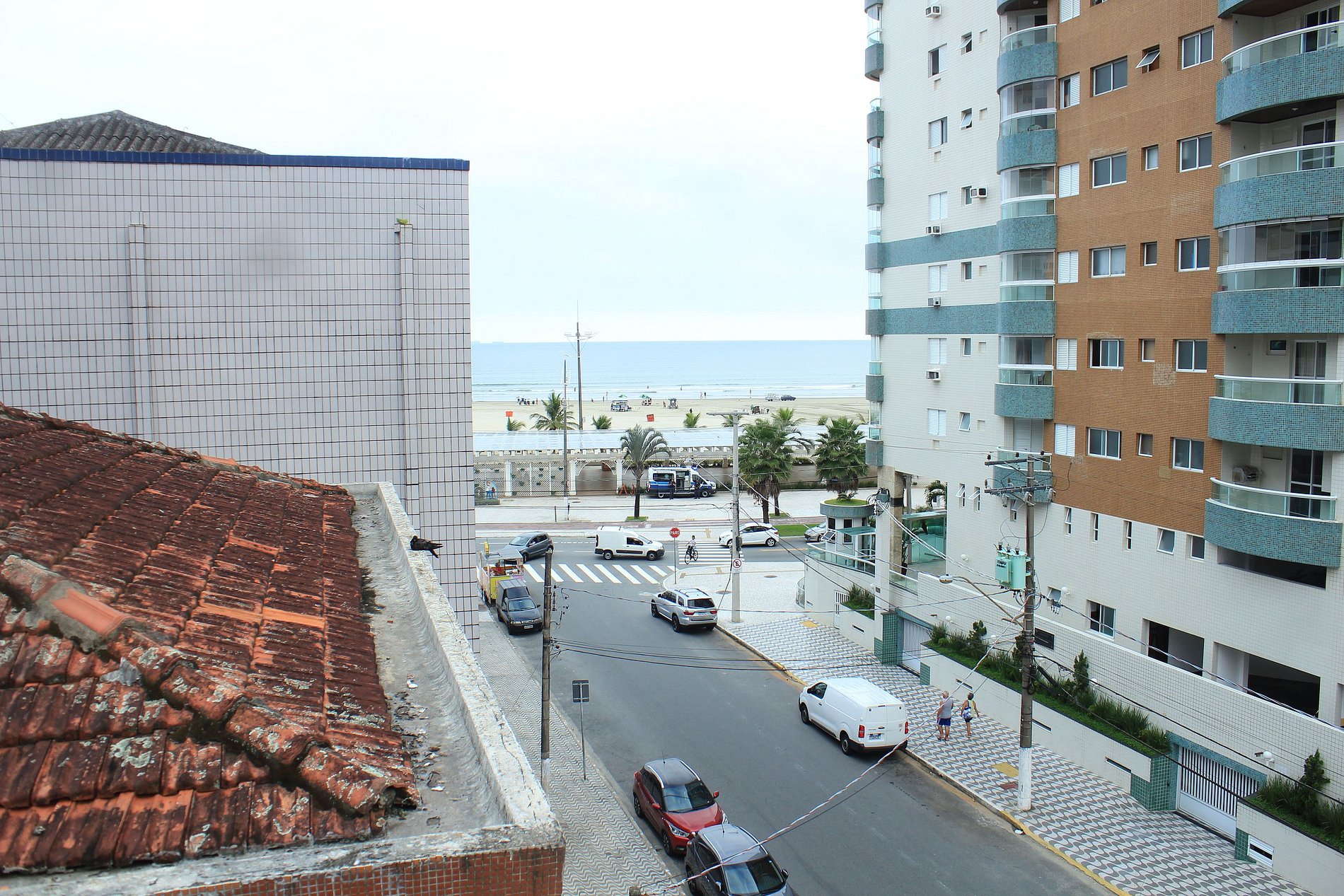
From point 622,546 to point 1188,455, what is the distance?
30.5 metres

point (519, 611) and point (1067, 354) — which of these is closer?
point (1067, 354)

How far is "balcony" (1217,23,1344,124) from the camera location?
18.3m

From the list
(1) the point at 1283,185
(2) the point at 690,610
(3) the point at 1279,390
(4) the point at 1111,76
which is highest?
(4) the point at 1111,76

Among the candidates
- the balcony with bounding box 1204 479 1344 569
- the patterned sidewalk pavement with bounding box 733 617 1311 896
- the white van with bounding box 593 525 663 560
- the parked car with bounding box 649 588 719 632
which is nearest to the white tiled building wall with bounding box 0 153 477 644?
the patterned sidewalk pavement with bounding box 733 617 1311 896

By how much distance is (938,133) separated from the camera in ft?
98.8

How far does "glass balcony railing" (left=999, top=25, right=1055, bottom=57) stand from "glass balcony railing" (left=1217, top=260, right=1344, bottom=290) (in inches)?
353

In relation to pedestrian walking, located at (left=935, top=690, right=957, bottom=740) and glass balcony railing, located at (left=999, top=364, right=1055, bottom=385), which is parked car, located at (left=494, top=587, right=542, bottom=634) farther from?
glass balcony railing, located at (left=999, top=364, right=1055, bottom=385)

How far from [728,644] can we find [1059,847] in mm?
15753

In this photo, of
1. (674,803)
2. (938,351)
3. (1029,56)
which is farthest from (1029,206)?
(674,803)

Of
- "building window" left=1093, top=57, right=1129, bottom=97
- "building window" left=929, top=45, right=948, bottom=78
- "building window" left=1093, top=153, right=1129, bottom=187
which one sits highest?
"building window" left=929, top=45, right=948, bottom=78

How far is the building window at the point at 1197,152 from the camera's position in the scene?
21438 millimetres

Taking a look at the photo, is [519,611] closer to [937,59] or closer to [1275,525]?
[937,59]

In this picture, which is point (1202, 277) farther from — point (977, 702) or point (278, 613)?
point (278, 613)

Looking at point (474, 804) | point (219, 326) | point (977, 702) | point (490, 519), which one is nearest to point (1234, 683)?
point (977, 702)
